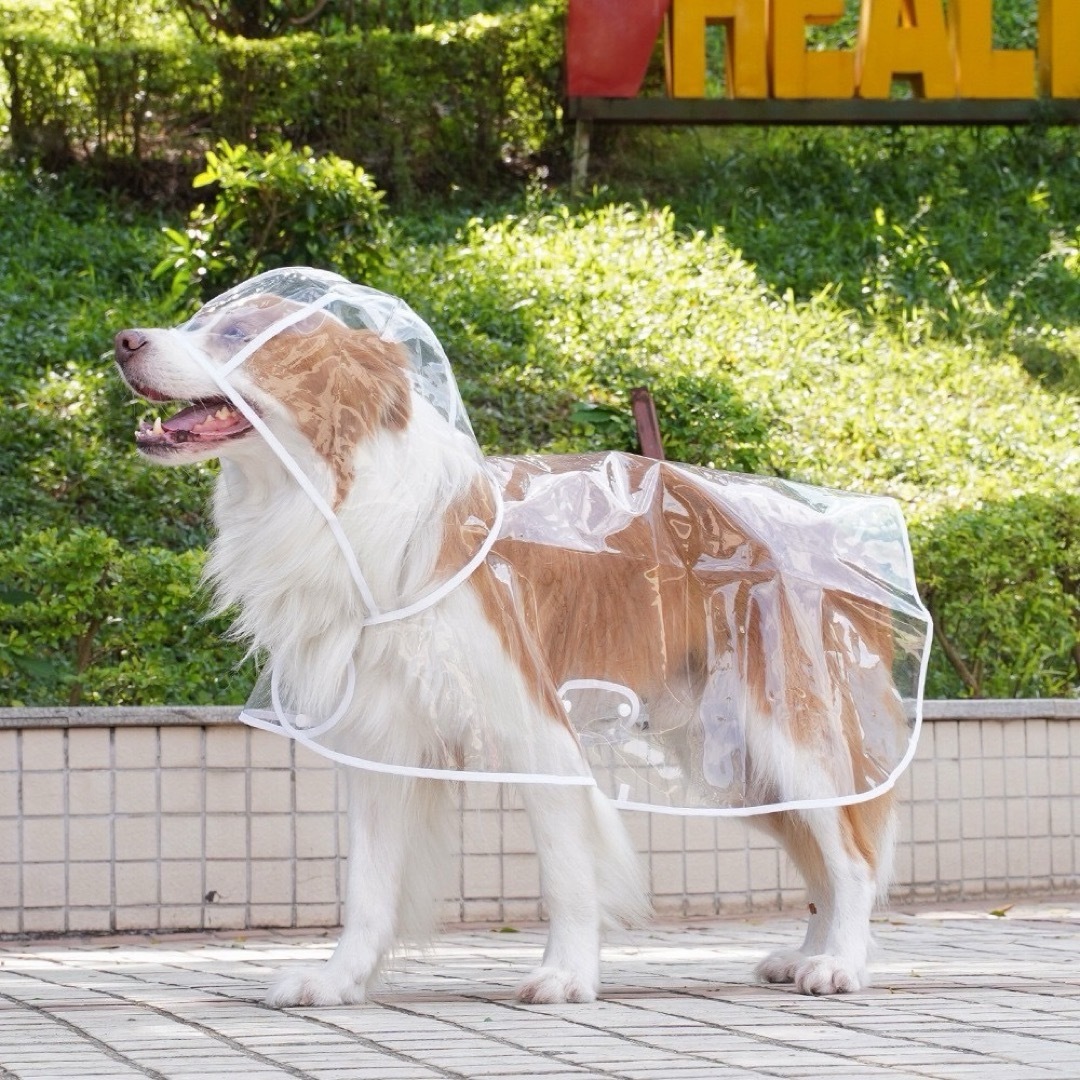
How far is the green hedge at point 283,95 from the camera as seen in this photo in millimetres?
13031

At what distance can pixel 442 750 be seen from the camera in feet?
12.7

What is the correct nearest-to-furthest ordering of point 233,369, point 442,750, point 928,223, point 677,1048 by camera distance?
point 677,1048 → point 233,369 → point 442,750 → point 928,223

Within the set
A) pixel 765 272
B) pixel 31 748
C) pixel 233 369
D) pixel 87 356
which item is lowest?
pixel 31 748

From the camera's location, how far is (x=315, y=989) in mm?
3896

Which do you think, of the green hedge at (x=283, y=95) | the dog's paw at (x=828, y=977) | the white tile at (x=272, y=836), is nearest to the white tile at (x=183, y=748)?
the white tile at (x=272, y=836)

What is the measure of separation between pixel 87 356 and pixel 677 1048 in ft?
24.0

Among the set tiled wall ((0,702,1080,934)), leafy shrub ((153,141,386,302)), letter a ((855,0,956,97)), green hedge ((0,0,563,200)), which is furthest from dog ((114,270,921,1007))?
letter a ((855,0,956,97))

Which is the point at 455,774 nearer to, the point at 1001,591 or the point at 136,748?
the point at 136,748

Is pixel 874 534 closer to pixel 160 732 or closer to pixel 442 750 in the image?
pixel 442 750

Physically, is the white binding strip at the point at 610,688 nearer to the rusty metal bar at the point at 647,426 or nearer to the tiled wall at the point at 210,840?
the tiled wall at the point at 210,840

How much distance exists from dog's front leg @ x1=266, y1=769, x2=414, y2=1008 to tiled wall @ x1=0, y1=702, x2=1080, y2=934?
5.22 ft

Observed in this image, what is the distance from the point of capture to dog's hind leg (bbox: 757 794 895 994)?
4.25m

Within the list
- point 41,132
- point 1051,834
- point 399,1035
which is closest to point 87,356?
point 41,132

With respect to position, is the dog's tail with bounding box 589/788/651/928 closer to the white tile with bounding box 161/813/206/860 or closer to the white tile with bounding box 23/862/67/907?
the white tile with bounding box 161/813/206/860
